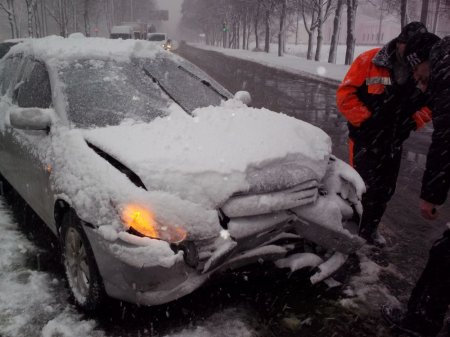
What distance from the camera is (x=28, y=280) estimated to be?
313 cm

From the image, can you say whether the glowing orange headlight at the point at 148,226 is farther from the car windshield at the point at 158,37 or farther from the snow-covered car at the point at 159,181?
the car windshield at the point at 158,37

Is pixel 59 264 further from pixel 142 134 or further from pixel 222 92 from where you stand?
pixel 222 92

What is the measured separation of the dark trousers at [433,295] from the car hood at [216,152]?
83 cm

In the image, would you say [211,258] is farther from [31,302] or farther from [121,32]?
[121,32]

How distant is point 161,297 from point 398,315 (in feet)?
5.06

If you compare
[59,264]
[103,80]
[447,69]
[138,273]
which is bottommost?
[59,264]

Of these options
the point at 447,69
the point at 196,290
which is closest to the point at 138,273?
the point at 196,290

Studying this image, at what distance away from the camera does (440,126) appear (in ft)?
7.09

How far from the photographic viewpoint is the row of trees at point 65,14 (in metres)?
30.6

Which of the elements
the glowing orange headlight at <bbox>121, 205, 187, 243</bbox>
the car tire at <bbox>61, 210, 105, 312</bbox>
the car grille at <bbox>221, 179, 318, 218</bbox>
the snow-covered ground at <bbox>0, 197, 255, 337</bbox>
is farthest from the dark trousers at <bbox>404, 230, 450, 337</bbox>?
the car tire at <bbox>61, 210, 105, 312</bbox>

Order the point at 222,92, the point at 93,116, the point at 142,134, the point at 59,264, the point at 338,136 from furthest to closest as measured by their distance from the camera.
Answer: the point at 338,136, the point at 222,92, the point at 59,264, the point at 93,116, the point at 142,134

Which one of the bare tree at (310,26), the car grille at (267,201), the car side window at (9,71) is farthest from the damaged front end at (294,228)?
the bare tree at (310,26)

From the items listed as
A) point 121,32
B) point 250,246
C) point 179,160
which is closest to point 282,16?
point 121,32

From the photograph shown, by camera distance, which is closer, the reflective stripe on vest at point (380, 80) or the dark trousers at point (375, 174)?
the reflective stripe on vest at point (380, 80)
